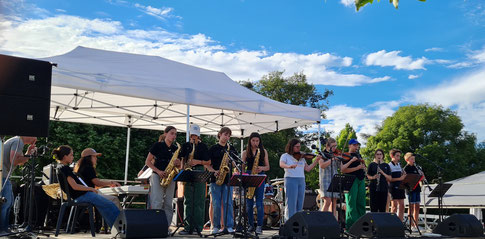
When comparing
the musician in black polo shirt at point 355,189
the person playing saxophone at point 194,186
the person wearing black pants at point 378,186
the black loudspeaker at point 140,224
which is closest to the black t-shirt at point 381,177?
the person wearing black pants at point 378,186

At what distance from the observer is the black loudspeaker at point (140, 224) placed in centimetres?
638

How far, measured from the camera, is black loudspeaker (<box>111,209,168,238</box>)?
20.9 ft

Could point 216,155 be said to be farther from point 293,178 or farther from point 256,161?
point 293,178

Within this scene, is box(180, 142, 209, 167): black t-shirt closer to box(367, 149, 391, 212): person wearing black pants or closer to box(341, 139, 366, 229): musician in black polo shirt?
box(341, 139, 366, 229): musician in black polo shirt

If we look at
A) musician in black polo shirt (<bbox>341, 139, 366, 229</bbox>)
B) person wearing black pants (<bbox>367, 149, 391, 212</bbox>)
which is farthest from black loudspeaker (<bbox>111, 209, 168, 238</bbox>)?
person wearing black pants (<bbox>367, 149, 391, 212</bbox>)

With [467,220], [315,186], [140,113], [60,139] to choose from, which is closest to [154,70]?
[140,113]

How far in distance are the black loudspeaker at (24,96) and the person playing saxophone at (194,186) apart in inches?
108

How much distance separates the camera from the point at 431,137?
40.2 meters

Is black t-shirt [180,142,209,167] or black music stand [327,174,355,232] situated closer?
black music stand [327,174,355,232]

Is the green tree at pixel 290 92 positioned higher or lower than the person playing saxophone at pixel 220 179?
higher

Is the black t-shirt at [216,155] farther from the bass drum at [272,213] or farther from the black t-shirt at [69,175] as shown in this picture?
the bass drum at [272,213]

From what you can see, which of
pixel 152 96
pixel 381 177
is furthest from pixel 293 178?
pixel 152 96

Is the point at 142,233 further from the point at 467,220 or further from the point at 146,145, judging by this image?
the point at 146,145

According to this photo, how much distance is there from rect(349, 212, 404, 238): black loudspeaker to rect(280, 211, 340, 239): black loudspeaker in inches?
28.1
